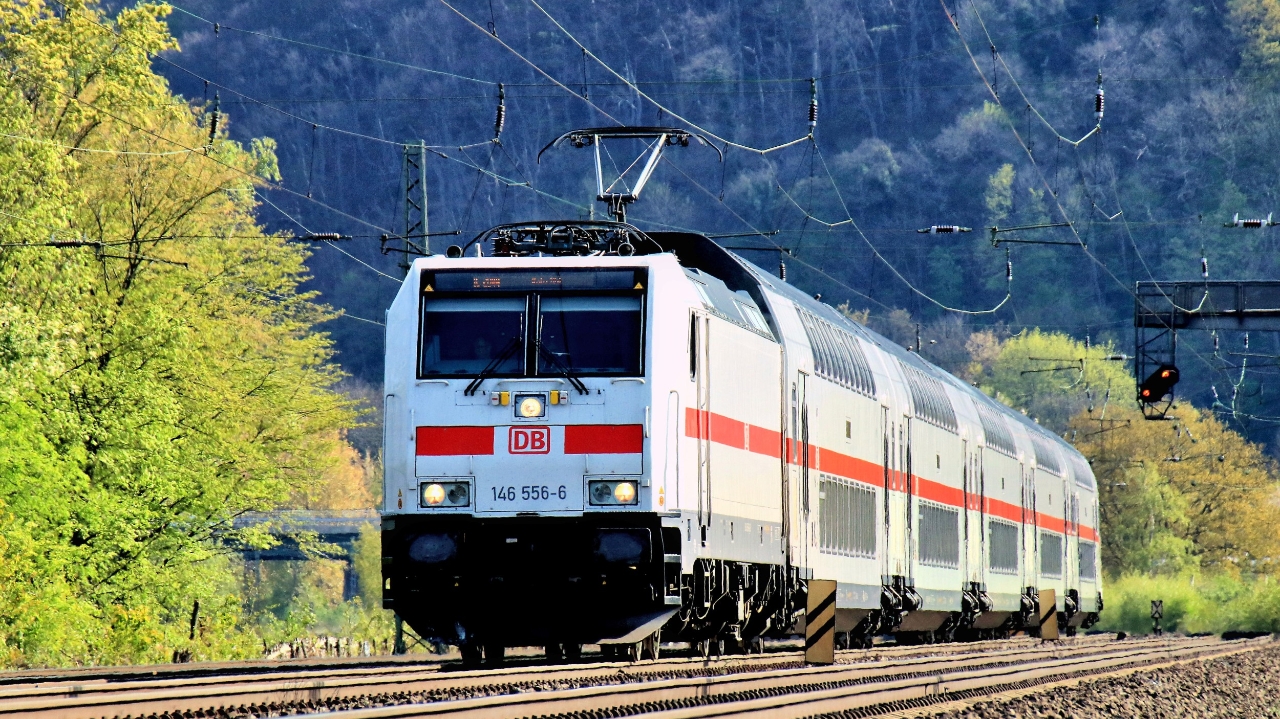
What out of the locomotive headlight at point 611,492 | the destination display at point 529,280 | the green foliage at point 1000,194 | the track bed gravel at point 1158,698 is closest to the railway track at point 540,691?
the track bed gravel at point 1158,698

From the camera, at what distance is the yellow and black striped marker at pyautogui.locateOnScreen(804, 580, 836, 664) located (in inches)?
824

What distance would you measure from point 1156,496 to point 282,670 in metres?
70.6

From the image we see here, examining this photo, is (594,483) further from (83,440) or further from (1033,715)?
(83,440)

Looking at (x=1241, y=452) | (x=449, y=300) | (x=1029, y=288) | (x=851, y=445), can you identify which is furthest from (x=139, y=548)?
(x=1029, y=288)

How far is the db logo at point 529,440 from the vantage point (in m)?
16.4

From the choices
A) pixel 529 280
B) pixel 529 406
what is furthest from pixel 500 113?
pixel 529 406

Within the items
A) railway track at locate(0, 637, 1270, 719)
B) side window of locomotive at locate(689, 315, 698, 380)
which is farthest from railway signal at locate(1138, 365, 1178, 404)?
side window of locomotive at locate(689, 315, 698, 380)

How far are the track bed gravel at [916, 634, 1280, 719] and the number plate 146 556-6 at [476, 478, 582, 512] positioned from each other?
12.6 ft

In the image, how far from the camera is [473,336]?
54.8 feet

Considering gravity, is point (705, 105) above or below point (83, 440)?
above

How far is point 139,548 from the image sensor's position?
35.3 metres

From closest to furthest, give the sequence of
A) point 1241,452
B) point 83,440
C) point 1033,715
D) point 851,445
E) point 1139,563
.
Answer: point 1033,715 < point 851,445 < point 83,440 < point 1139,563 < point 1241,452

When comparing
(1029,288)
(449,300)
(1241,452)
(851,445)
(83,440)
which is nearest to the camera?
(449,300)

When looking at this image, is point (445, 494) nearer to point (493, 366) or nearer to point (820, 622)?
point (493, 366)
